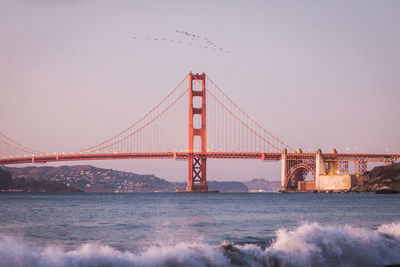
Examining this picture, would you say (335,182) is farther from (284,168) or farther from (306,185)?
(284,168)

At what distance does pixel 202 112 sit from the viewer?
88.4m

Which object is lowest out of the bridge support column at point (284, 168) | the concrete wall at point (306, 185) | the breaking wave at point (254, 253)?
the concrete wall at point (306, 185)

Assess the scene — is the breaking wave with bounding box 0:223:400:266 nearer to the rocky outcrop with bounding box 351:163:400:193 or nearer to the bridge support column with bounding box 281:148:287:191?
the bridge support column with bounding box 281:148:287:191

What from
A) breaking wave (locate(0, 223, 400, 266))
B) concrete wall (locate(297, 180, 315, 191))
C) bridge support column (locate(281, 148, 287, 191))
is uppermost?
bridge support column (locate(281, 148, 287, 191))

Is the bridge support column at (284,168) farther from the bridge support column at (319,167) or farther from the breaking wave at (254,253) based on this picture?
the breaking wave at (254,253)

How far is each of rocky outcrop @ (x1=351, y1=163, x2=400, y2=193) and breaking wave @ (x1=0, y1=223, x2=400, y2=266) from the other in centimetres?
9055

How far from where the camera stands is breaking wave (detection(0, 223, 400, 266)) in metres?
11.9

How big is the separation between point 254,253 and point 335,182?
92.9 m

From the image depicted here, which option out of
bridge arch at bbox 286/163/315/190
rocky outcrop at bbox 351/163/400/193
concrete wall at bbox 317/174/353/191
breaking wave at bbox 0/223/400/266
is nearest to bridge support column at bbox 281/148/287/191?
bridge arch at bbox 286/163/315/190

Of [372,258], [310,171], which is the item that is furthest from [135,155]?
[372,258]

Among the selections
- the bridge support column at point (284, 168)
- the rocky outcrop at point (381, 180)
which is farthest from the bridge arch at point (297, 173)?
the rocky outcrop at point (381, 180)

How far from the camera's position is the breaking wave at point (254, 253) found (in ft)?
39.1

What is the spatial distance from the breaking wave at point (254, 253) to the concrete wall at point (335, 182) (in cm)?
8741

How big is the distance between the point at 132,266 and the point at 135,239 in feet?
27.1
